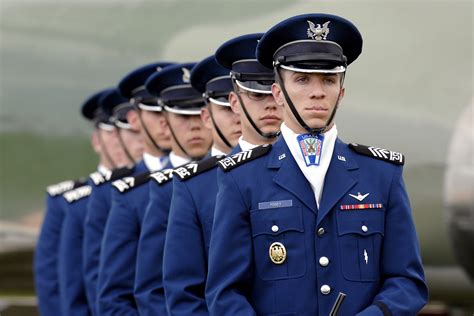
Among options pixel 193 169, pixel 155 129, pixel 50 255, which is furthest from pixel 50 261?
pixel 193 169

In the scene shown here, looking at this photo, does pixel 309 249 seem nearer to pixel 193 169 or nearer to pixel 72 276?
pixel 193 169

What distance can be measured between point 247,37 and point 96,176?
7.15 ft

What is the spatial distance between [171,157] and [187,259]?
138 cm

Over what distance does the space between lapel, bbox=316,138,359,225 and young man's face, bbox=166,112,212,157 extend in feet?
5.60

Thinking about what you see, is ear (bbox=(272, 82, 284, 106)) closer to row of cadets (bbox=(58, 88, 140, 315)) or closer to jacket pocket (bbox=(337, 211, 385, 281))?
jacket pocket (bbox=(337, 211, 385, 281))

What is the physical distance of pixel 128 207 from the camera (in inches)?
193

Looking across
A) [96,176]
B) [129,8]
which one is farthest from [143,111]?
[129,8]

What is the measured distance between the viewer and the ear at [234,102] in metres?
4.12


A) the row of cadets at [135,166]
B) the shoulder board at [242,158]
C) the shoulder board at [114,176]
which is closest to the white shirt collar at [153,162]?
the row of cadets at [135,166]

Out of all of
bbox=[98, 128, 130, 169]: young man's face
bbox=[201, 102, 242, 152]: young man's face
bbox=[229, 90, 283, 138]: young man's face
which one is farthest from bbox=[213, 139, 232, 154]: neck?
bbox=[98, 128, 130, 169]: young man's face

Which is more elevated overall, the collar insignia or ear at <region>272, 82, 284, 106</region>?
ear at <region>272, 82, 284, 106</region>

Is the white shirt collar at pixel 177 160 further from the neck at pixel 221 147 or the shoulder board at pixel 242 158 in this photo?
the shoulder board at pixel 242 158

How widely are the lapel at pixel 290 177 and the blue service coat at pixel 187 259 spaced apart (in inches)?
22.2

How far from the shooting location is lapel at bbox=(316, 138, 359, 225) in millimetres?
3227
